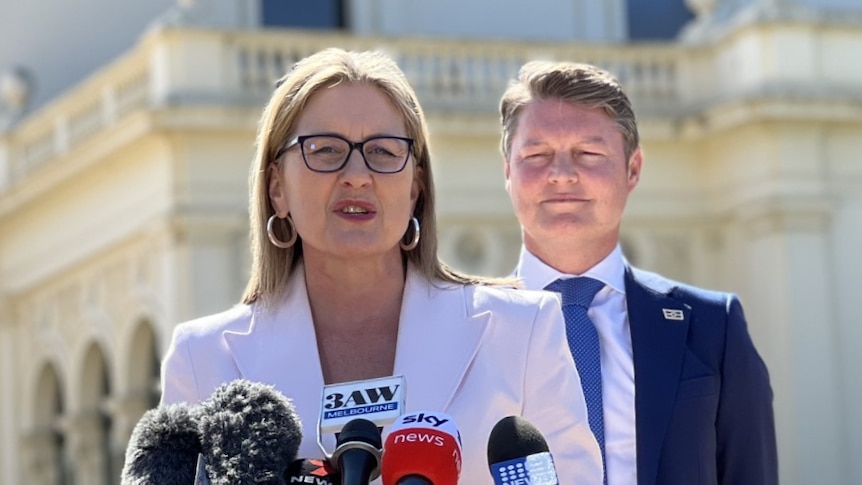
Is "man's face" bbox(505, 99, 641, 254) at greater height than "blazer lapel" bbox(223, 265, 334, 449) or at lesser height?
greater

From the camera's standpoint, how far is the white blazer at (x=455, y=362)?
10.7ft

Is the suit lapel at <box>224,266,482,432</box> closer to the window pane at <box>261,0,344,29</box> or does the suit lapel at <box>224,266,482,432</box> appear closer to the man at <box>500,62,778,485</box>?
the man at <box>500,62,778,485</box>

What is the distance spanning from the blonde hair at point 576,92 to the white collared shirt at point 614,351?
269 millimetres

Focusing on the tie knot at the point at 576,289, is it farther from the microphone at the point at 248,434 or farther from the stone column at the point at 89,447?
the stone column at the point at 89,447

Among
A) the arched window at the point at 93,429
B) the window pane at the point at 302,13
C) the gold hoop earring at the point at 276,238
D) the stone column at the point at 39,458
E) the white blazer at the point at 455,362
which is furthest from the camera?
the stone column at the point at 39,458

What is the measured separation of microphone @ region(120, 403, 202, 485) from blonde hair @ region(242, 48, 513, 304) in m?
0.64

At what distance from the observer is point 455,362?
330 cm

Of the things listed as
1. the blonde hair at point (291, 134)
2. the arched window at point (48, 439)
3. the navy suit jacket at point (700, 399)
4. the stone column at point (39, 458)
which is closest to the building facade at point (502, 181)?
the arched window at point (48, 439)

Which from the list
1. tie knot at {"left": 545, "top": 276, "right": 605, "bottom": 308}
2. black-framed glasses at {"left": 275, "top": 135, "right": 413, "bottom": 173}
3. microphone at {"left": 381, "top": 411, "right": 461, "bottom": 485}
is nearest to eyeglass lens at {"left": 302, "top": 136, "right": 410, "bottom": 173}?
black-framed glasses at {"left": 275, "top": 135, "right": 413, "bottom": 173}

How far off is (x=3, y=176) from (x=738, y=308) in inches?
689

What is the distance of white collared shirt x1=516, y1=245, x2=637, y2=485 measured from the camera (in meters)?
4.40

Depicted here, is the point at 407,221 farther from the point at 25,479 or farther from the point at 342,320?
the point at 25,479

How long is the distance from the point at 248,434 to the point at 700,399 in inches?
71.1

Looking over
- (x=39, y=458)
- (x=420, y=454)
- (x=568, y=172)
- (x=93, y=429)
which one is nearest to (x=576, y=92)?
(x=568, y=172)
